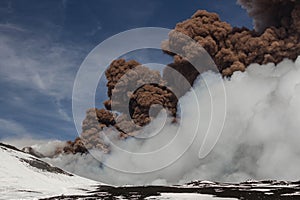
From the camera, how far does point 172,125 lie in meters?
183

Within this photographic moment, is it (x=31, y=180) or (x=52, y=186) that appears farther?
(x=31, y=180)

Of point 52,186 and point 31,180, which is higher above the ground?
point 31,180

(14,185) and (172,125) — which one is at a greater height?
(172,125)

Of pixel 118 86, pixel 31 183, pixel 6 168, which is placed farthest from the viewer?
pixel 118 86

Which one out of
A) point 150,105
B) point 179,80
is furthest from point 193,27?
point 150,105

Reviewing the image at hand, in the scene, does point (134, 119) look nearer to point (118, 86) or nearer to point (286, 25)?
point (118, 86)

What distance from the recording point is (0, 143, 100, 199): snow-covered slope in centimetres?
7759

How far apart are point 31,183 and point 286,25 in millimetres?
134113

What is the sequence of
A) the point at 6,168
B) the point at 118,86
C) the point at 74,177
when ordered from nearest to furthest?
the point at 6,168, the point at 74,177, the point at 118,86

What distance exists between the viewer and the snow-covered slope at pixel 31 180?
77594 mm

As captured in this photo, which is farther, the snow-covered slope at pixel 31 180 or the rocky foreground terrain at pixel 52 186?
the snow-covered slope at pixel 31 180

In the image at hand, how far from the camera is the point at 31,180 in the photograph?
299ft

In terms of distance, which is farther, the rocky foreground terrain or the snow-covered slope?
the snow-covered slope

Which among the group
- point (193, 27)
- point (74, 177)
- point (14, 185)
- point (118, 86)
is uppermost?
point (193, 27)
